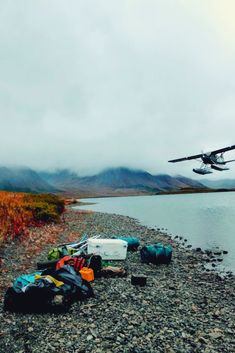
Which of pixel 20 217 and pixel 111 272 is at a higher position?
pixel 20 217

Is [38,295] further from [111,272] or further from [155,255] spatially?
[155,255]

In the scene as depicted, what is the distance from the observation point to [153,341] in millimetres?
8719

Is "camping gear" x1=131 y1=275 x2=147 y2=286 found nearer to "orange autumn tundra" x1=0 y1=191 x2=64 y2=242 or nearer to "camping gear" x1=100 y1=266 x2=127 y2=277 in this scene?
"camping gear" x1=100 y1=266 x2=127 y2=277

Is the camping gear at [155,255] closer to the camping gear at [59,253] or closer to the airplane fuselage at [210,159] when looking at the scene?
the camping gear at [59,253]

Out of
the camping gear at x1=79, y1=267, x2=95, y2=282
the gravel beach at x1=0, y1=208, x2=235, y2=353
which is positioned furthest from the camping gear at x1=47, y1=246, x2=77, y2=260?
the camping gear at x1=79, y1=267, x2=95, y2=282

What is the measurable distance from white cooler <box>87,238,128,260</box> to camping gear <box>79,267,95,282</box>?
11.7 feet

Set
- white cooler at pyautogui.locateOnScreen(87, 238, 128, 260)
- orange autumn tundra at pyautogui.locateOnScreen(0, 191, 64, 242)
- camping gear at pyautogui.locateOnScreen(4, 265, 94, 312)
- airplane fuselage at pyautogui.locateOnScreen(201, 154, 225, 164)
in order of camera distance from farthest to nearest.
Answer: airplane fuselage at pyautogui.locateOnScreen(201, 154, 225, 164), orange autumn tundra at pyautogui.locateOnScreen(0, 191, 64, 242), white cooler at pyautogui.locateOnScreen(87, 238, 128, 260), camping gear at pyautogui.locateOnScreen(4, 265, 94, 312)

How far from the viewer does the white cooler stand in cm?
1755

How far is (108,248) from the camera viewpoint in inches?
711

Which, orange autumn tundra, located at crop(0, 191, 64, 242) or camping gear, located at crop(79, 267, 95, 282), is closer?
camping gear, located at crop(79, 267, 95, 282)

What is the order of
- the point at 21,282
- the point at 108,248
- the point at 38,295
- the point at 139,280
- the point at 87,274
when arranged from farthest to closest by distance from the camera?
the point at 108,248 → the point at 139,280 → the point at 87,274 → the point at 21,282 → the point at 38,295

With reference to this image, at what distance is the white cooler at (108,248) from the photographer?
17.5m

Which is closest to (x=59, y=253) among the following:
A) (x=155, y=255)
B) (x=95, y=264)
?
(x=95, y=264)

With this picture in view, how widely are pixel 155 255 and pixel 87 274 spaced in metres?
6.28
